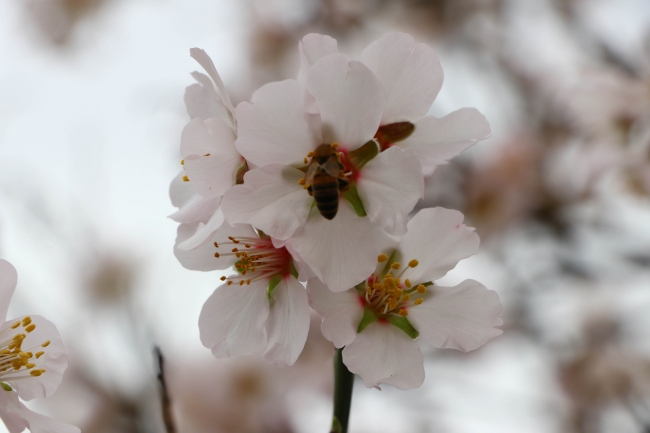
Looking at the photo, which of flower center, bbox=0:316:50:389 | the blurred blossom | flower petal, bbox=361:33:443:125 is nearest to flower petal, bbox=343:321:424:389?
flower petal, bbox=361:33:443:125

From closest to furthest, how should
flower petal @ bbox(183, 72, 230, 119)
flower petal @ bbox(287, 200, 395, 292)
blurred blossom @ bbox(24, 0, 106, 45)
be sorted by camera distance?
flower petal @ bbox(287, 200, 395, 292), flower petal @ bbox(183, 72, 230, 119), blurred blossom @ bbox(24, 0, 106, 45)

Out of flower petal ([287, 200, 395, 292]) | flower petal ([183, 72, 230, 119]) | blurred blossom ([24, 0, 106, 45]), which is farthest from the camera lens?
blurred blossom ([24, 0, 106, 45])

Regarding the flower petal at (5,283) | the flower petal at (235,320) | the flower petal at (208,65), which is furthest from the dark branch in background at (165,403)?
the flower petal at (208,65)

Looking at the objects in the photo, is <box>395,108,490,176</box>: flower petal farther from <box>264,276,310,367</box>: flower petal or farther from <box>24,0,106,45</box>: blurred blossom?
<box>24,0,106,45</box>: blurred blossom

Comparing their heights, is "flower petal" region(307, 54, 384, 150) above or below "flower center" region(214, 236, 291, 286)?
above

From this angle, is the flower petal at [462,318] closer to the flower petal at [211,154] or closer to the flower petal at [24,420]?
the flower petal at [211,154]

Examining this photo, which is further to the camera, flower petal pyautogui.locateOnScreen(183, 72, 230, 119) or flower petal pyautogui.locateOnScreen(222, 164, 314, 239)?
flower petal pyautogui.locateOnScreen(183, 72, 230, 119)

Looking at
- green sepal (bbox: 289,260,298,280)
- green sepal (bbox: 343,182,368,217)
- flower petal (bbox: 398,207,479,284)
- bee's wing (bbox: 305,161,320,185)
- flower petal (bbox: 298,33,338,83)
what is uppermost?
flower petal (bbox: 298,33,338,83)

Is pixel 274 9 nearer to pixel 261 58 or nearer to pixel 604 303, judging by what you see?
pixel 261 58
